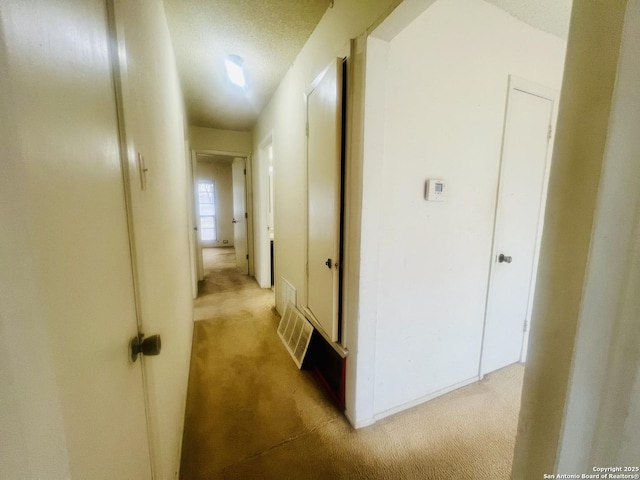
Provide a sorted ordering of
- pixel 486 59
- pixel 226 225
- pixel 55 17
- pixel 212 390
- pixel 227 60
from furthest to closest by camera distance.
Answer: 1. pixel 226 225
2. pixel 227 60
3. pixel 212 390
4. pixel 486 59
5. pixel 55 17

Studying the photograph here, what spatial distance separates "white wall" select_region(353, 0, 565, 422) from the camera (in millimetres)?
1383

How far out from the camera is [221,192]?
7539 millimetres

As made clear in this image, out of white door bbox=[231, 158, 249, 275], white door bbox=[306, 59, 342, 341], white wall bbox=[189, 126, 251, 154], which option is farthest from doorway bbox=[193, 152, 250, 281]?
white door bbox=[306, 59, 342, 341]

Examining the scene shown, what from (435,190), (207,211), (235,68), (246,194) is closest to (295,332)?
(435,190)

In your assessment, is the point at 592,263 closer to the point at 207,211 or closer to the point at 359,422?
the point at 359,422

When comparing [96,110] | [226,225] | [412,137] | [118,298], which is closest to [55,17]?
[96,110]

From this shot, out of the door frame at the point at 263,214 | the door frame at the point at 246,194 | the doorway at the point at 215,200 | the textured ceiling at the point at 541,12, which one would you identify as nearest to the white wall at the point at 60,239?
the textured ceiling at the point at 541,12

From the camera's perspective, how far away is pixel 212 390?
72.2 inches

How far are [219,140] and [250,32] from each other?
Answer: 250cm

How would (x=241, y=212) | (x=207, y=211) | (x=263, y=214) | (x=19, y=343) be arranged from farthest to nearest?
(x=207, y=211) → (x=241, y=212) → (x=263, y=214) → (x=19, y=343)

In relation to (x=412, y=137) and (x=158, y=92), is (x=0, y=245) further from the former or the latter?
(x=412, y=137)

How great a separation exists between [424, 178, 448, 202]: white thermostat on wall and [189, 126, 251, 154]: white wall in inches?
135

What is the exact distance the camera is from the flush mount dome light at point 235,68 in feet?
6.64

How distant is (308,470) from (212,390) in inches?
35.9
